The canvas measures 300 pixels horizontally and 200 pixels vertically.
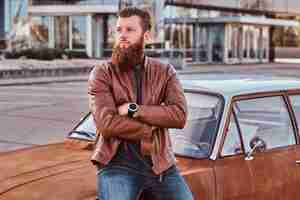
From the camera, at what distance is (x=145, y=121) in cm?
342

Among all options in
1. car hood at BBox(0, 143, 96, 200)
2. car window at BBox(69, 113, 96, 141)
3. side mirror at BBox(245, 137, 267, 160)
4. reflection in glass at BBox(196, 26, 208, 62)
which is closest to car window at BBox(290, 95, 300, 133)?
side mirror at BBox(245, 137, 267, 160)

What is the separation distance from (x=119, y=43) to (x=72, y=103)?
48.9 feet

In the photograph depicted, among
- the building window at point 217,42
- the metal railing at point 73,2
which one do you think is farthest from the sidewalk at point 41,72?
the building window at point 217,42

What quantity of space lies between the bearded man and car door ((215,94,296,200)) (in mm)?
1061

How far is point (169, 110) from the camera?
3475mm

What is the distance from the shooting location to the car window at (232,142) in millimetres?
4672

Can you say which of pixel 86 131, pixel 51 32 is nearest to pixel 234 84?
pixel 86 131

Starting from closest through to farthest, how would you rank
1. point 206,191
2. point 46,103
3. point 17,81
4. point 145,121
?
point 145,121, point 206,191, point 46,103, point 17,81

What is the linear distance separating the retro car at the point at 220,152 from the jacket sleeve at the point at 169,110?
2.24ft

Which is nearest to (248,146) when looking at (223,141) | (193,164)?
(223,141)

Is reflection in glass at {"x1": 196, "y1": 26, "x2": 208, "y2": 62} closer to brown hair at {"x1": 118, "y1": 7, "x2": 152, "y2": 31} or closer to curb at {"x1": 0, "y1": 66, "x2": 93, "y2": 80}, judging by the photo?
curb at {"x1": 0, "y1": 66, "x2": 93, "y2": 80}

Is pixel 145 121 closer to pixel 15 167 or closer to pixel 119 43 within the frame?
pixel 119 43

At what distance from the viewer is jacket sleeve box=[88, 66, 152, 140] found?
11.0ft

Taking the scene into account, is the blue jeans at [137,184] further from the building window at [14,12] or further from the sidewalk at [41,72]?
the building window at [14,12]
